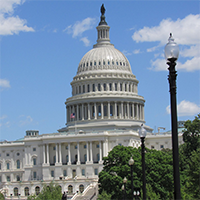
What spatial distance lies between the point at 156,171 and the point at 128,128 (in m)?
70.3

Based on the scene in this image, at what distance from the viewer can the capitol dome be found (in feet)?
544

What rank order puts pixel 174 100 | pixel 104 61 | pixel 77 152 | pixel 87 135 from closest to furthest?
pixel 174 100 < pixel 87 135 < pixel 77 152 < pixel 104 61

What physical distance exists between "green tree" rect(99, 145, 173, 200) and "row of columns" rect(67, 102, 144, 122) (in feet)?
210

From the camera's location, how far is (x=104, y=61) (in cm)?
17338

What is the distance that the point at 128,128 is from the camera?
538 feet

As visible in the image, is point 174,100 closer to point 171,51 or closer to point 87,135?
point 171,51

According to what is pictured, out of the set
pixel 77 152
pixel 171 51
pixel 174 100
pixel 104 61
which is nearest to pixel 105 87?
pixel 104 61

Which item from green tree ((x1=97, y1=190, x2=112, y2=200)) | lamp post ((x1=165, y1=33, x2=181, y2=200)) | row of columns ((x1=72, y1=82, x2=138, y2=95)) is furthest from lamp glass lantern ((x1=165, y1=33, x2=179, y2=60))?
row of columns ((x1=72, y1=82, x2=138, y2=95))

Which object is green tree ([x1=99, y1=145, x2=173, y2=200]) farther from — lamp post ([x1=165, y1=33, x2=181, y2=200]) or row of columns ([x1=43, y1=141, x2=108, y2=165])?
lamp post ([x1=165, y1=33, x2=181, y2=200])

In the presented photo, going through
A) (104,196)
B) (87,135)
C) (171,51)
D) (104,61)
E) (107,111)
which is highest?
(104,61)

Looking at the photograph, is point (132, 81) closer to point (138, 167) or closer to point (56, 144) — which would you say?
point (56, 144)

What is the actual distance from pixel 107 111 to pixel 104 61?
56.7 feet

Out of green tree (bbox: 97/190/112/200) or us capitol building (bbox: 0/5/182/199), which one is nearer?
green tree (bbox: 97/190/112/200)

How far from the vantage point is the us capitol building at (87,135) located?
483 feet
